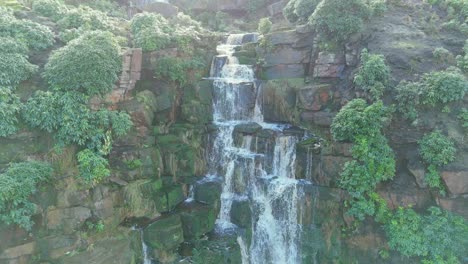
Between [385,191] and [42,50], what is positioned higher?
[42,50]

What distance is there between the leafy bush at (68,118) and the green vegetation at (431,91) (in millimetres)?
11023

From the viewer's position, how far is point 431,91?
12.4m

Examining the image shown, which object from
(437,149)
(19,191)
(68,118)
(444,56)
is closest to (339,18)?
(444,56)

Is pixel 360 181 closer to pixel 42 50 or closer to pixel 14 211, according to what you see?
pixel 14 211

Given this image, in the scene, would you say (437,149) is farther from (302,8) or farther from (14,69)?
(14,69)

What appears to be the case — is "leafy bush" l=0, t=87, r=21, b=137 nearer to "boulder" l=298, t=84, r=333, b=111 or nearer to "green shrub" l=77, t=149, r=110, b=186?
"green shrub" l=77, t=149, r=110, b=186

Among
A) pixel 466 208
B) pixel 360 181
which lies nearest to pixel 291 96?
pixel 360 181

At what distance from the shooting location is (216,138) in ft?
49.8

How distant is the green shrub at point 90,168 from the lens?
11289mm

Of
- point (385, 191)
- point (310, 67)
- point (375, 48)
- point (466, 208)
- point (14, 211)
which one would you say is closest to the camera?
point (14, 211)

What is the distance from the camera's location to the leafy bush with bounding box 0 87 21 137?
10.8 metres

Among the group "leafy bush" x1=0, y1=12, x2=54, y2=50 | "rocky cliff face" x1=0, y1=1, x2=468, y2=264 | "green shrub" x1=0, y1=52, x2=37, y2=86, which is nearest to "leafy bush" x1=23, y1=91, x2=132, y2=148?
"rocky cliff face" x1=0, y1=1, x2=468, y2=264

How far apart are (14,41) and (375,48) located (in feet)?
47.7

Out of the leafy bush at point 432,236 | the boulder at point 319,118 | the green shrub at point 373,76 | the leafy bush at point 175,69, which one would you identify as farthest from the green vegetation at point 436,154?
the leafy bush at point 175,69
